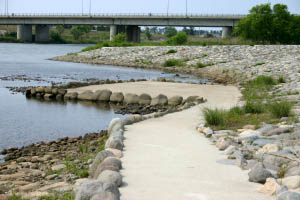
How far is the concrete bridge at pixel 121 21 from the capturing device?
83.9 metres

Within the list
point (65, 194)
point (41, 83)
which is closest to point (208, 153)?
point (65, 194)

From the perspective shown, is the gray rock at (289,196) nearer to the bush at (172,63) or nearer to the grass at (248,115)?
the grass at (248,115)

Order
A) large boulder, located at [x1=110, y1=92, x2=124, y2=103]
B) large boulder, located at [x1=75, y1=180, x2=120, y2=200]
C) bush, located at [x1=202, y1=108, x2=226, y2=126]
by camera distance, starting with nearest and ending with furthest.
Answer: large boulder, located at [x1=75, y1=180, x2=120, y2=200]
bush, located at [x1=202, y1=108, x2=226, y2=126]
large boulder, located at [x1=110, y1=92, x2=124, y2=103]

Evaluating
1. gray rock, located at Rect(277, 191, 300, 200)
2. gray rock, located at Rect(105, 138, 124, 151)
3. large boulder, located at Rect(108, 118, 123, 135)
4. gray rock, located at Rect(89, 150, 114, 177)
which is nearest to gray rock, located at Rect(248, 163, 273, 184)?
gray rock, located at Rect(277, 191, 300, 200)

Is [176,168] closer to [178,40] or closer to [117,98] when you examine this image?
[117,98]

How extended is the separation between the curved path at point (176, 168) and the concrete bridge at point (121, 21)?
238 ft

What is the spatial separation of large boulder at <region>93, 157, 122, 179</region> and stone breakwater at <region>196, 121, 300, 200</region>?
210 cm

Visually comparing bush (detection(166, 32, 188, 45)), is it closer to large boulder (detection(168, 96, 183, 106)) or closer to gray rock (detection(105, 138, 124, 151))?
large boulder (detection(168, 96, 183, 106))

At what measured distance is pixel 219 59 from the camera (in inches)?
1820

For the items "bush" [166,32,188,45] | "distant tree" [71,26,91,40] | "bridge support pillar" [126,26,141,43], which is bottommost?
"bush" [166,32,188,45]

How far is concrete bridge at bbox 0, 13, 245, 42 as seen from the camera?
8388 centimetres

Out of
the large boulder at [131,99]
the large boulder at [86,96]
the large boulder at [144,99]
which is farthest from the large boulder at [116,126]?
the large boulder at [86,96]

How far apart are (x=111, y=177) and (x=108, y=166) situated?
31.0 inches

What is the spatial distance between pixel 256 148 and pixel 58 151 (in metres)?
5.15
